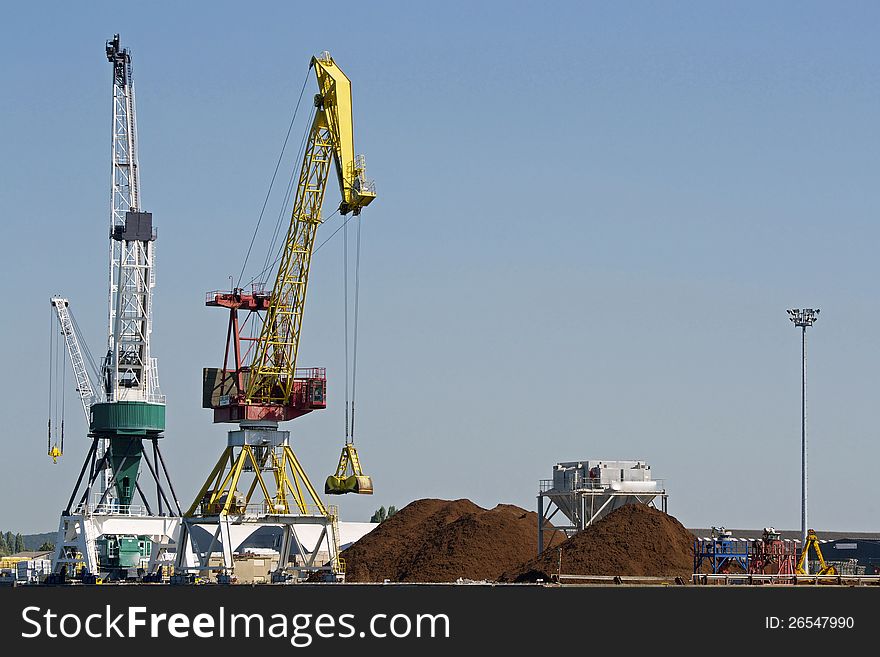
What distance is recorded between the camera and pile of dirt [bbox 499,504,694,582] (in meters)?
91.2

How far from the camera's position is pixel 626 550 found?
92.4 meters

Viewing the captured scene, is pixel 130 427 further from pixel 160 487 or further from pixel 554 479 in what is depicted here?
pixel 554 479

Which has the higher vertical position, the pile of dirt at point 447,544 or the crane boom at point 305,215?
the crane boom at point 305,215

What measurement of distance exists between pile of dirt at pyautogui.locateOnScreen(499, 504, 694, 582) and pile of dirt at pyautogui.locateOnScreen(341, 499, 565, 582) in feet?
25.6

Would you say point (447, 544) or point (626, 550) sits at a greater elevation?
point (626, 550)

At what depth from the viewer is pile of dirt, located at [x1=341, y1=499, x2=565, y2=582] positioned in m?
105

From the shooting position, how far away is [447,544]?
108 meters

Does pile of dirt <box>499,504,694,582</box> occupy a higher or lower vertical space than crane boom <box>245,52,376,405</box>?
lower

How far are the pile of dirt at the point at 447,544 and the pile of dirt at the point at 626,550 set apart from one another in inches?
308

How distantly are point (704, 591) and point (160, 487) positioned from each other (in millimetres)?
60623

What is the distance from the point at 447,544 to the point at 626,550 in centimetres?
1916

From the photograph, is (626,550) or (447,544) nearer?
(626,550)

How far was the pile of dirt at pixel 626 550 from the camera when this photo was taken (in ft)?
299

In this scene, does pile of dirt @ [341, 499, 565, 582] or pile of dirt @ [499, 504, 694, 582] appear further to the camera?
pile of dirt @ [341, 499, 565, 582]
